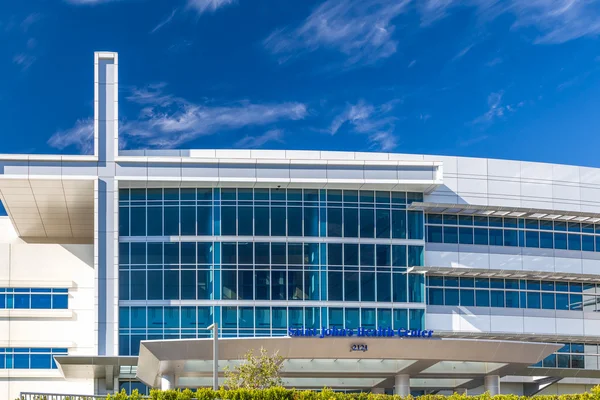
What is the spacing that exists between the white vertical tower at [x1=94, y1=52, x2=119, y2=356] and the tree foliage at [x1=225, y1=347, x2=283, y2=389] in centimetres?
680

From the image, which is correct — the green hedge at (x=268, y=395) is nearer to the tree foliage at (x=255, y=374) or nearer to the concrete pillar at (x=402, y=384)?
the tree foliage at (x=255, y=374)

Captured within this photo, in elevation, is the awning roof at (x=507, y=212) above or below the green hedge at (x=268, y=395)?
above

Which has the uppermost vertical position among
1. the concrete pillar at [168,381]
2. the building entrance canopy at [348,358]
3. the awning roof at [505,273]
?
the awning roof at [505,273]

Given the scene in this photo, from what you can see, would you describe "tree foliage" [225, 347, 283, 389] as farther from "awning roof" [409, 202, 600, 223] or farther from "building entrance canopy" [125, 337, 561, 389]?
"awning roof" [409, 202, 600, 223]

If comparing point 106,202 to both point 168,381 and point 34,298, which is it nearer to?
point 168,381

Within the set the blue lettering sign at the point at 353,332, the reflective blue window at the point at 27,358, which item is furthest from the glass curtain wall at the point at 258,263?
the reflective blue window at the point at 27,358

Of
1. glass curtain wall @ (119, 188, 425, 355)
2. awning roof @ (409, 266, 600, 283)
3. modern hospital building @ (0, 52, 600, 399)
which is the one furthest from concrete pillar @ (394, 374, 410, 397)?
awning roof @ (409, 266, 600, 283)

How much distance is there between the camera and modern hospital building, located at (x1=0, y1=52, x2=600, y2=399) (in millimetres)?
45969

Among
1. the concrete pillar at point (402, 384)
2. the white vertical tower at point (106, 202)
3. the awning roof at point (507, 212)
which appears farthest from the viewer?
the awning roof at point (507, 212)

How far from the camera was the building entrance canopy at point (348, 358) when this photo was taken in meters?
44.0

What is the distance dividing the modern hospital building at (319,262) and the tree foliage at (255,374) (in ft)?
5.15

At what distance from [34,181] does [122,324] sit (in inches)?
327

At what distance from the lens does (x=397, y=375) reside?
47.9 metres

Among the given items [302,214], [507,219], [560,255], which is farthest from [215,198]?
[560,255]
